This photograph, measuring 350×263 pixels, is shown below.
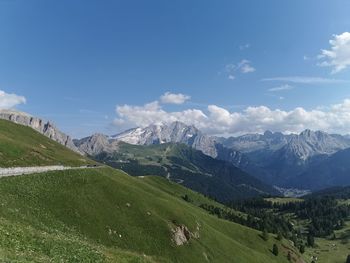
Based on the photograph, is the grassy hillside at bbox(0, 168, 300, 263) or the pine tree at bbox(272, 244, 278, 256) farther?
the pine tree at bbox(272, 244, 278, 256)

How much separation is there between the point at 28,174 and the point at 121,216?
884 inches

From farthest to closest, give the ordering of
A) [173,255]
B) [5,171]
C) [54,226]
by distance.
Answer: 1. [173,255]
2. [5,171]
3. [54,226]

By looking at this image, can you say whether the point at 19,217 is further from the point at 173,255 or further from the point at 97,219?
the point at 173,255

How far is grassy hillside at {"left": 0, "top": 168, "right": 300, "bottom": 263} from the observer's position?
3940 cm

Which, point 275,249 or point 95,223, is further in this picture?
point 275,249

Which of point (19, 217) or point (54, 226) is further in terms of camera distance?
point (54, 226)

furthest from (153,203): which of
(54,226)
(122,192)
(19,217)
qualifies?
(19,217)

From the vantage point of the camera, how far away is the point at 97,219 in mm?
79375

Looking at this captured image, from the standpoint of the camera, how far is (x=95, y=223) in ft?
254

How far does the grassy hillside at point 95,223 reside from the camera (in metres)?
39.4

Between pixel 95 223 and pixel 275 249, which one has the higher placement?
pixel 95 223

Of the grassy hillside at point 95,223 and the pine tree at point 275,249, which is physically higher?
the grassy hillside at point 95,223

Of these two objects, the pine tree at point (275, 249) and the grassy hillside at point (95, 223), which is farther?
the pine tree at point (275, 249)

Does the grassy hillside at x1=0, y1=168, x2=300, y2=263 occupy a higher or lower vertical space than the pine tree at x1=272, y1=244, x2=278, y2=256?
higher
